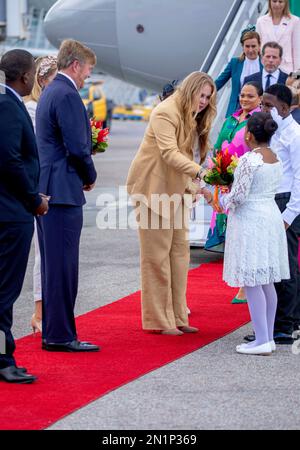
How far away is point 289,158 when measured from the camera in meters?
7.64

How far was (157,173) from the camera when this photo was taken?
7883 mm

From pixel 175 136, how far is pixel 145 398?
86.4 inches

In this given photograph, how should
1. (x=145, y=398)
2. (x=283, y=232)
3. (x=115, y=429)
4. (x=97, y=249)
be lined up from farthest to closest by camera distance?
1. (x=97, y=249)
2. (x=283, y=232)
3. (x=145, y=398)
4. (x=115, y=429)

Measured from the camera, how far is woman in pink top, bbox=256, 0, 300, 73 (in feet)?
38.1

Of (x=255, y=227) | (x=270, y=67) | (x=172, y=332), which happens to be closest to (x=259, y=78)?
(x=270, y=67)

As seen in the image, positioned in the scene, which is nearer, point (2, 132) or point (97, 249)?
point (2, 132)

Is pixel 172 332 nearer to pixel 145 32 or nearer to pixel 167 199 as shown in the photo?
pixel 167 199

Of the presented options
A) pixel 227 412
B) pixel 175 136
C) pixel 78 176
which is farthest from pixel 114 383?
pixel 175 136

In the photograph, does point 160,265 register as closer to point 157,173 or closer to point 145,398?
point 157,173

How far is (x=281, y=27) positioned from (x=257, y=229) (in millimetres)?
4909

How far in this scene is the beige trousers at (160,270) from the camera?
7.95 meters

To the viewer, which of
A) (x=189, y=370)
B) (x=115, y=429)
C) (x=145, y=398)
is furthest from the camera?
(x=189, y=370)

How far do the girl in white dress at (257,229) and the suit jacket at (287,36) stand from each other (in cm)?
459

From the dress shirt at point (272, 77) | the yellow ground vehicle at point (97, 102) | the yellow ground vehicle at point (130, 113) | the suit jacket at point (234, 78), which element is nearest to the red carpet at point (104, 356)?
the dress shirt at point (272, 77)
